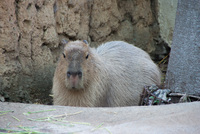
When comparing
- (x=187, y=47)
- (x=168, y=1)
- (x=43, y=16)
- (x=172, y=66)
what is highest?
(x=168, y=1)

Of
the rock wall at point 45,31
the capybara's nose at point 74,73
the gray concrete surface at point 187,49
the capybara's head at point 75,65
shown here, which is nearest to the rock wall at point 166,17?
the rock wall at point 45,31

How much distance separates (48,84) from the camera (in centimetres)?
539

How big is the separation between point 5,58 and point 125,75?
187 centimetres

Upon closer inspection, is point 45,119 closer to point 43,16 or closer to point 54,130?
point 54,130

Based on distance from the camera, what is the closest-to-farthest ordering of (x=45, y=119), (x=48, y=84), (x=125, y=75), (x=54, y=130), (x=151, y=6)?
1. (x=54, y=130)
2. (x=45, y=119)
3. (x=125, y=75)
4. (x=48, y=84)
5. (x=151, y=6)

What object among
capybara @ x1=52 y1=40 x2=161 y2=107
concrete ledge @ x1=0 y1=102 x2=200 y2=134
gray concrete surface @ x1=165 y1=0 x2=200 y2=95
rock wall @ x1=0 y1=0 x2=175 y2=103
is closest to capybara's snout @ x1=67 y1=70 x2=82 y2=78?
capybara @ x1=52 y1=40 x2=161 y2=107

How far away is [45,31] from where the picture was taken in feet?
17.3

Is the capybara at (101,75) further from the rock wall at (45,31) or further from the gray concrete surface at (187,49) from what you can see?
the gray concrete surface at (187,49)

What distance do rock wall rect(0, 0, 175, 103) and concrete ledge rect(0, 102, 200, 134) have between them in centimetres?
141

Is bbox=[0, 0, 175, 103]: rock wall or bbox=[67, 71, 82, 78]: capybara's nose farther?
bbox=[0, 0, 175, 103]: rock wall

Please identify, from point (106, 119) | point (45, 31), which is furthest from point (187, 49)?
point (45, 31)

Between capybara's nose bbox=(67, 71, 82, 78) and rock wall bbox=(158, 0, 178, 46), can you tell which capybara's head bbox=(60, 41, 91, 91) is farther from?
rock wall bbox=(158, 0, 178, 46)

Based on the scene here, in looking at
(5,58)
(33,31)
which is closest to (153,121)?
(5,58)

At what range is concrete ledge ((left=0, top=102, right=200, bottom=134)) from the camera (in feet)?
8.63
